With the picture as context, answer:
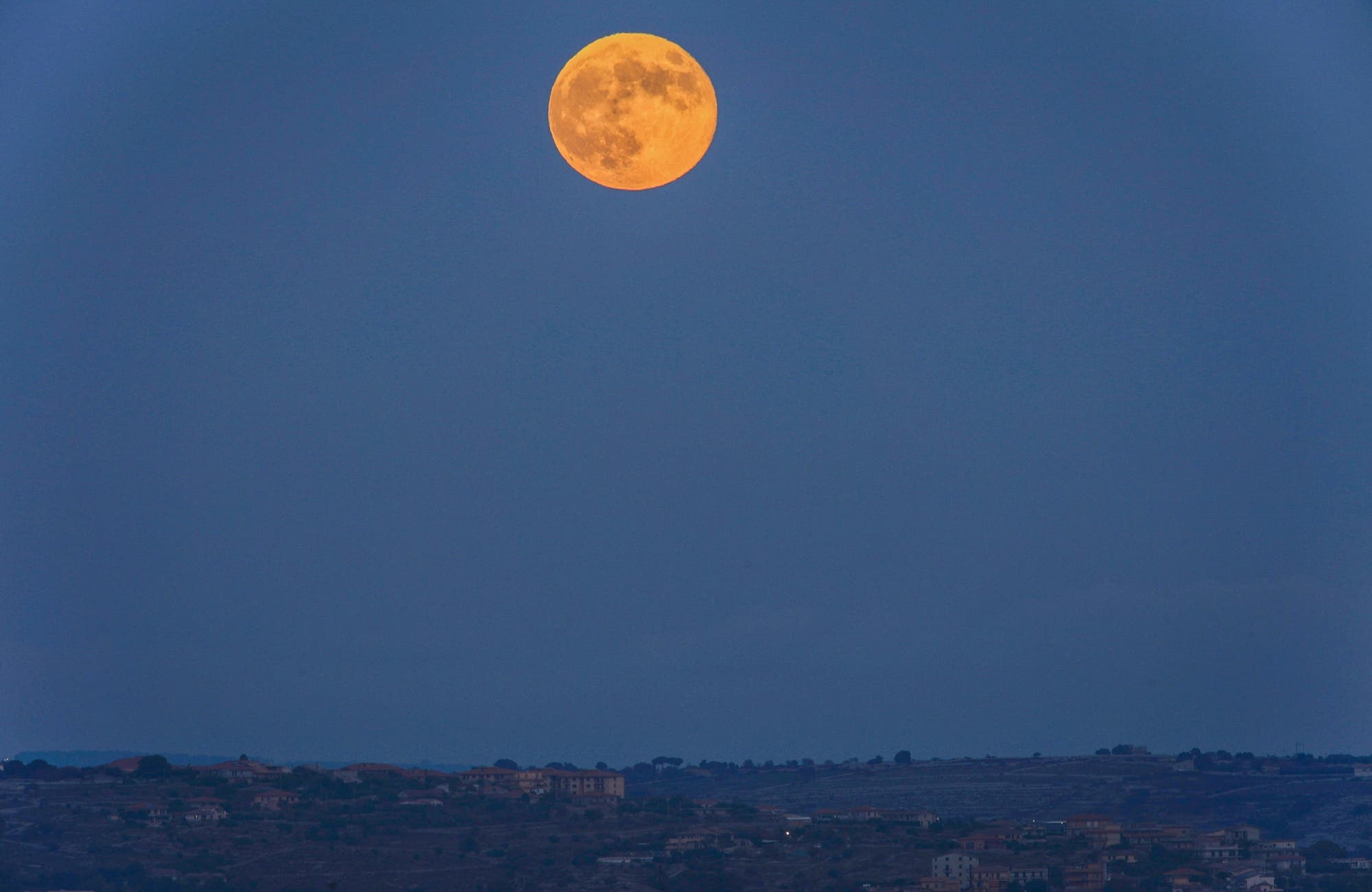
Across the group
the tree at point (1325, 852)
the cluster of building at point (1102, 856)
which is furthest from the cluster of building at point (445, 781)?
the tree at point (1325, 852)

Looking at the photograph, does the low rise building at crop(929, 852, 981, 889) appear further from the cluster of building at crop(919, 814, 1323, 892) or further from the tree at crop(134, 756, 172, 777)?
the tree at crop(134, 756, 172, 777)

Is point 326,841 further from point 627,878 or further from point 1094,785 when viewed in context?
point 1094,785

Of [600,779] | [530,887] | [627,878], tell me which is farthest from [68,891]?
[600,779]

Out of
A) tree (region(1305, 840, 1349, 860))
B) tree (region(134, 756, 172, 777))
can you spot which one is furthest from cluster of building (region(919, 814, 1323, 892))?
tree (region(134, 756, 172, 777))

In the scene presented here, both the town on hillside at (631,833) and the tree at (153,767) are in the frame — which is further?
the tree at (153,767)

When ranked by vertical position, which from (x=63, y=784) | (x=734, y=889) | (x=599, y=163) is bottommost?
(x=734, y=889)

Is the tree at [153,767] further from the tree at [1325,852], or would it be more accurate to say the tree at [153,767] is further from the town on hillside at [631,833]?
the tree at [1325,852]

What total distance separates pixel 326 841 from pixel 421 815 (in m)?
5.21

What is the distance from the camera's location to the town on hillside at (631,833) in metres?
39.2

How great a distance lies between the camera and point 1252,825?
5103 cm

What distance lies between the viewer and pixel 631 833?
4641cm

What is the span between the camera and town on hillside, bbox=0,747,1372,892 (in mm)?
39156

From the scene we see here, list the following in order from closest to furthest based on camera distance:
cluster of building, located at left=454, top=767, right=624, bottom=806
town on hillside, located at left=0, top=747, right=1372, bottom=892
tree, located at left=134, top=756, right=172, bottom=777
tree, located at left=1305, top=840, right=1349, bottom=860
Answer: town on hillside, located at left=0, top=747, right=1372, bottom=892 → tree, located at left=1305, top=840, right=1349, bottom=860 → tree, located at left=134, top=756, right=172, bottom=777 → cluster of building, located at left=454, top=767, right=624, bottom=806

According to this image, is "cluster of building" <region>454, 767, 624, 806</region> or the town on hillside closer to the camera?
the town on hillside
